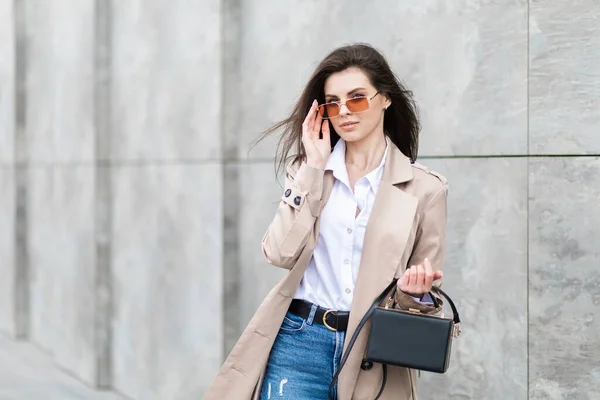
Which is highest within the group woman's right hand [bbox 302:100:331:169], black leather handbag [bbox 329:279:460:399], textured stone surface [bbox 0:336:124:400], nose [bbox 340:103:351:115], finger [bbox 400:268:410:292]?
nose [bbox 340:103:351:115]

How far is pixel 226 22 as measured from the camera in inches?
238

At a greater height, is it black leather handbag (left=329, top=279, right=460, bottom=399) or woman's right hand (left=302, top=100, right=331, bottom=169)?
woman's right hand (left=302, top=100, right=331, bottom=169)

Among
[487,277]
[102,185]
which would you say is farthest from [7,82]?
[487,277]

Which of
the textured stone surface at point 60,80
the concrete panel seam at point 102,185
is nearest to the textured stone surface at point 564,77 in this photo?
the concrete panel seam at point 102,185

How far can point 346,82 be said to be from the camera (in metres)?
3.30

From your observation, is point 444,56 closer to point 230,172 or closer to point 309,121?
point 309,121

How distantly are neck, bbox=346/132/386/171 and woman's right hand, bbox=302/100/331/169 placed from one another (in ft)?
0.35

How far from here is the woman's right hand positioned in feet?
10.7

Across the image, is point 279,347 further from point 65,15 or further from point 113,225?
point 65,15

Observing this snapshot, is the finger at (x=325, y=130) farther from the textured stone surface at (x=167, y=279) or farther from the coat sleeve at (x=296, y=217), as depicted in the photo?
the textured stone surface at (x=167, y=279)

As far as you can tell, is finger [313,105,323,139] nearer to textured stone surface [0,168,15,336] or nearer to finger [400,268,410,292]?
finger [400,268,410,292]

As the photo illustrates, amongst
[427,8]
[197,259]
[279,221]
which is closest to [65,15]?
[197,259]

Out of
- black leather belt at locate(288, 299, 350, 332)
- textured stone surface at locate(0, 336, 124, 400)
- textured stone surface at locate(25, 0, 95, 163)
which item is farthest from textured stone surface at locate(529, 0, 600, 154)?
textured stone surface at locate(25, 0, 95, 163)

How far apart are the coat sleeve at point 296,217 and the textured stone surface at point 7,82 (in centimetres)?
771
